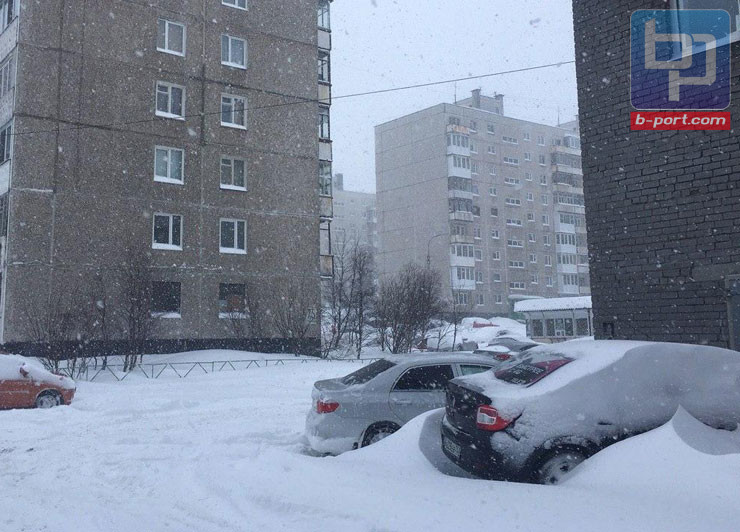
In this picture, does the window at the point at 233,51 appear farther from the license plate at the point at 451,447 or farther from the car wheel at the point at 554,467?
the car wheel at the point at 554,467

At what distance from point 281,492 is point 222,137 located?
23.5 meters

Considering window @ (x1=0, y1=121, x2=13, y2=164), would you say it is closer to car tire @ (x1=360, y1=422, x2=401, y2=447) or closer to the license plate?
car tire @ (x1=360, y1=422, x2=401, y2=447)

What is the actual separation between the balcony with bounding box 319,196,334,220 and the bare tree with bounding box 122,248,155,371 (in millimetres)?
9481

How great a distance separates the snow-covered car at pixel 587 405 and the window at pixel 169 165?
22327 mm

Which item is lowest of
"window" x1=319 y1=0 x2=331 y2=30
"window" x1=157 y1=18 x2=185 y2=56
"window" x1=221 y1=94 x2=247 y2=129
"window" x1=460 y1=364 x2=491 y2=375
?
"window" x1=460 y1=364 x2=491 y2=375

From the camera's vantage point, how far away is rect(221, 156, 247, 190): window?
1070 inches

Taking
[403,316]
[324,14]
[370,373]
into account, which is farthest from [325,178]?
[370,373]

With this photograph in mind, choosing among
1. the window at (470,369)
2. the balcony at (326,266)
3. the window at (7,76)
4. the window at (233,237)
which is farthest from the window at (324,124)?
the window at (470,369)

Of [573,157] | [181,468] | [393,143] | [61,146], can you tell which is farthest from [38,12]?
[573,157]

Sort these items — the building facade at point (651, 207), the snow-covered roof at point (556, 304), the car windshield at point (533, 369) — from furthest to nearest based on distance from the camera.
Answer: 1. the snow-covered roof at point (556, 304)
2. the building facade at point (651, 207)
3. the car windshield at point (533, 369)

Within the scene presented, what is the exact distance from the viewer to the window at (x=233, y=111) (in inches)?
1083

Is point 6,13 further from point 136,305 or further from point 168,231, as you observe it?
point 136,305

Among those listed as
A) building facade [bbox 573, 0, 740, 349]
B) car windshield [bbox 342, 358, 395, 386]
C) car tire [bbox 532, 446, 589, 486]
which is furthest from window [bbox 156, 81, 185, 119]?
car tire [bbox 532, 446, 589, 486]

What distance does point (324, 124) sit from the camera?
104ft
